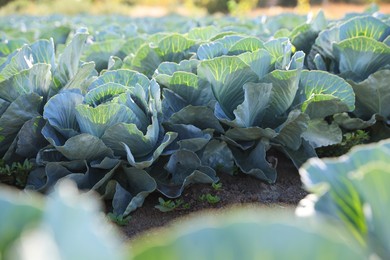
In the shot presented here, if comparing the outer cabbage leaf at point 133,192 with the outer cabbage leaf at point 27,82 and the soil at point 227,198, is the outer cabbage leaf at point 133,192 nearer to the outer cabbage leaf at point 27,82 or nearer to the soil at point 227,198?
the soil at point 227,198

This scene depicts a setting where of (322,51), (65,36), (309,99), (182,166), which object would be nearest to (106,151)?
(182,166)

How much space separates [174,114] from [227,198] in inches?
19.5

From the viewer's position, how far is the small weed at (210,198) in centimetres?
277

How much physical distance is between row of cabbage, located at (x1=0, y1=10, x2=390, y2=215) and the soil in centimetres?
6

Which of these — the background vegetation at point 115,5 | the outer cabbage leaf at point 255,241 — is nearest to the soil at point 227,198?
the outer cabbage leaf at point 255,241

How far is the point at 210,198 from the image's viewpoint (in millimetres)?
2764

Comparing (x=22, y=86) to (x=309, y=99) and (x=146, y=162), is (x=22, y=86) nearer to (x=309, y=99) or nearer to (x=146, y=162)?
(x=146, y=162)

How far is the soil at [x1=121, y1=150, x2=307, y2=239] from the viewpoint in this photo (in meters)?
2.73

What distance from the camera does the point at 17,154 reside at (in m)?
3.00

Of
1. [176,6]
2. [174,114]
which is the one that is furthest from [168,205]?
[176,6]

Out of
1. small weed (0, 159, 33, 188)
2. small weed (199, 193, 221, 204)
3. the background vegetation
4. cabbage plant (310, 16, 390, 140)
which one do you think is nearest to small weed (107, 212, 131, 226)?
small weed (199, 193, 221, 204)

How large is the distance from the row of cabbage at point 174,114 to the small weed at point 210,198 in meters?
0.08

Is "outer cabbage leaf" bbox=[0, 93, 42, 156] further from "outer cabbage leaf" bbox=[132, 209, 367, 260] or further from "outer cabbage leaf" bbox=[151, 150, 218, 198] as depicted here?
"outer cabbage leaf" bbox=[132, 209, 367, 260]

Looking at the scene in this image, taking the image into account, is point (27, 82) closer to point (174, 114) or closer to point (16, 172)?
point (16, 172)
